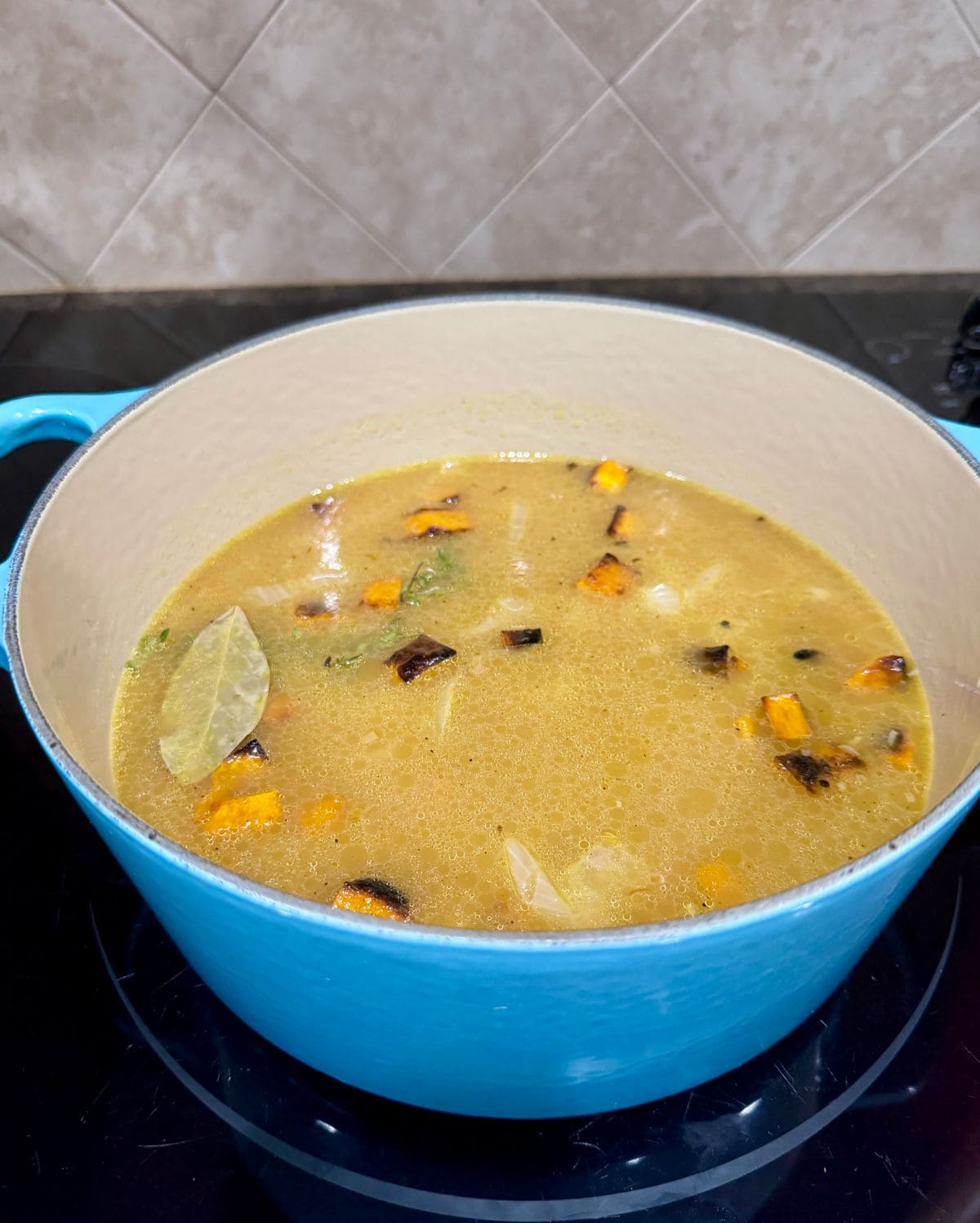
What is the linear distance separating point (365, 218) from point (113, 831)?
119 centimetres

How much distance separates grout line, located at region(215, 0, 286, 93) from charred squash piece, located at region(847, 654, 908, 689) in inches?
42.2

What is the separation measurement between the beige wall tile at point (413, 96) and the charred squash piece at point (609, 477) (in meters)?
0.60

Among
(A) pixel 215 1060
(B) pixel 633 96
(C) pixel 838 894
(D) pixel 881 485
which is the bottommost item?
(A) pixel 215 1060

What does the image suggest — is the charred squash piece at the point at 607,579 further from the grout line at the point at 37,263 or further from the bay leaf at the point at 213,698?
the grout line at the point at 37,263

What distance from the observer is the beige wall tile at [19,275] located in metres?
1.45

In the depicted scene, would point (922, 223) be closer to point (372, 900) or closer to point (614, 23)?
point (614, 23)

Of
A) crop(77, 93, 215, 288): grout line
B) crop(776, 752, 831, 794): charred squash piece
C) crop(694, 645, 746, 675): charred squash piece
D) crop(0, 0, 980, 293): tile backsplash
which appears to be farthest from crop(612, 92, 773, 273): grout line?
crop(776, 752, 831, 794): charred squash piece

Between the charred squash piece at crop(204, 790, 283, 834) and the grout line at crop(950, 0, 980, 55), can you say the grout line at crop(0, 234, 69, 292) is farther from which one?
the grout line at crop(950, 0, 980, 55)

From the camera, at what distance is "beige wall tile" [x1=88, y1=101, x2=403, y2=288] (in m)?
1.40

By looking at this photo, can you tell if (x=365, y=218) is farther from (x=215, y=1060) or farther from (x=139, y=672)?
(x=215, y=1060)

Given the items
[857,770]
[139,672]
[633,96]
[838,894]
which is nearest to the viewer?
[838,894]

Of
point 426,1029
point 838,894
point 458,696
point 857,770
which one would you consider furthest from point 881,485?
point 426,1029

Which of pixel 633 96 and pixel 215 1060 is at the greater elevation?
pixel 633 96

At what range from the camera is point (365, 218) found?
1491mm
